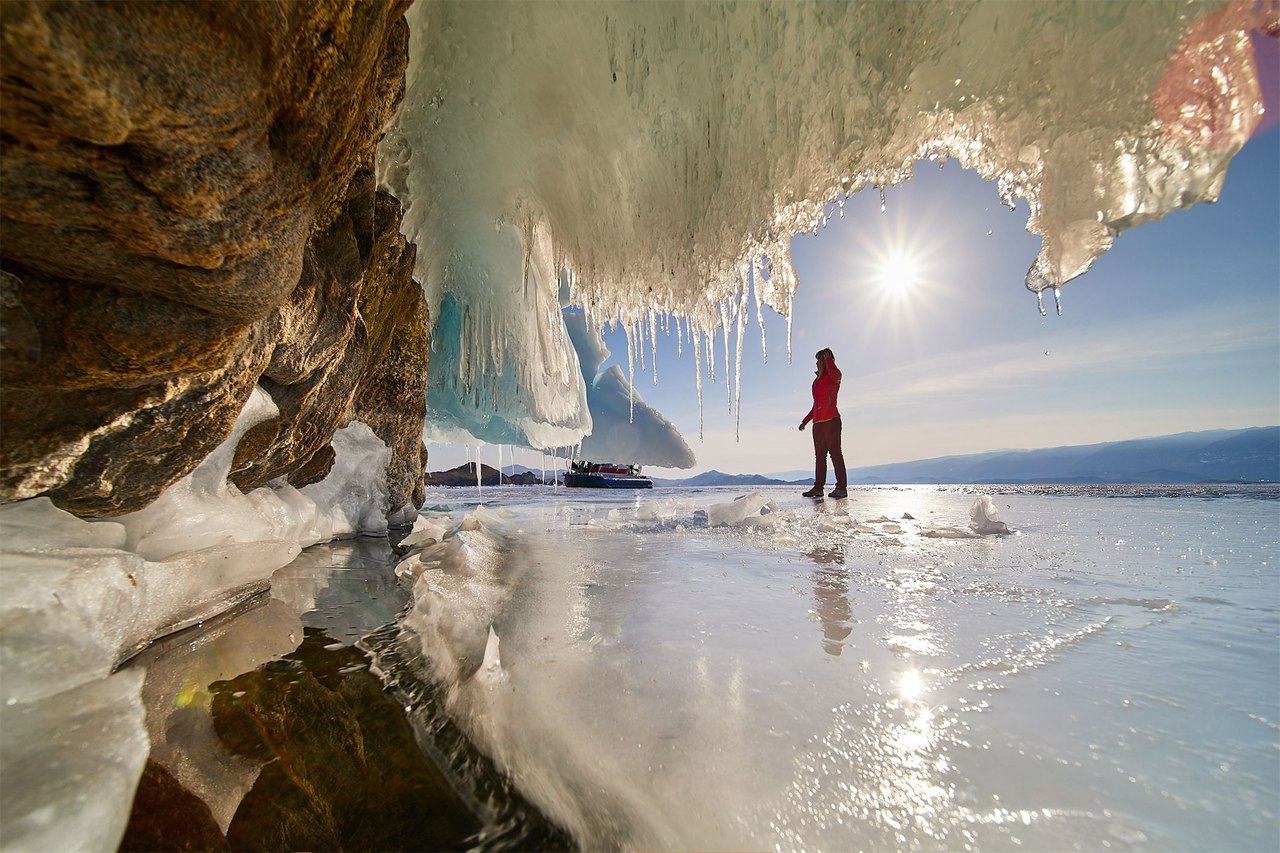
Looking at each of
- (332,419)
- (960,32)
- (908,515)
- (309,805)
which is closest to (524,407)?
(332,419)

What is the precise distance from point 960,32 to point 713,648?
379cm

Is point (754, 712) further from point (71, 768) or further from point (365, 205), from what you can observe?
point (365, 205)

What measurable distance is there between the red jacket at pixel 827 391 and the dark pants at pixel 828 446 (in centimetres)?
11

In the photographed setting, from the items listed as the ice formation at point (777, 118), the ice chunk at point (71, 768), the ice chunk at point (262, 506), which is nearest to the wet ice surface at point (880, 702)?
the ice chunk at point (71, 768)

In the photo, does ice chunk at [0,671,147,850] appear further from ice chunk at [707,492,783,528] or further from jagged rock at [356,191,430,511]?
ice chunk at [707,492,783,528]

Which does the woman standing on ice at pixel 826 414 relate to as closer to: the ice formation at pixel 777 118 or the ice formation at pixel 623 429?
the ice formation at pixel 777 118

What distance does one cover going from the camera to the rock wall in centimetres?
63

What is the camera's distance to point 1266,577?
5.70 ft

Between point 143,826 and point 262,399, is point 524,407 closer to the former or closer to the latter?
point 262,399

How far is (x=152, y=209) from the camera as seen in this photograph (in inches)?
31.3

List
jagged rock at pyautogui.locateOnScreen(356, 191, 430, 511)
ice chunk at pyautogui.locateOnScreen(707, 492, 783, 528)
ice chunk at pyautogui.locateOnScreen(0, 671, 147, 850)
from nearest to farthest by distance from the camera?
ice chunk at pyautogui.locateOnScreen(0, 671, 147, 850)
jagged rock at pyautogui.locateOnScreen(356, 191, 430, 511)
ice chunk at pyautogui.locateOnScreen(707, 492, 783, 528)

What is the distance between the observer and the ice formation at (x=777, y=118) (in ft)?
8.53

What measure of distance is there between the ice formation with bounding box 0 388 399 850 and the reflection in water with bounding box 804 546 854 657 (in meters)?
1.33

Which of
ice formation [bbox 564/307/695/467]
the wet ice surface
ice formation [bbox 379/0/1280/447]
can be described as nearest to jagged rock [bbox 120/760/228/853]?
the wet ice surface
